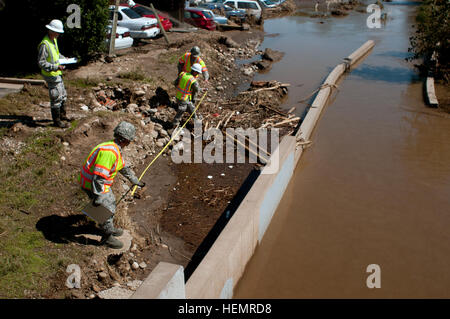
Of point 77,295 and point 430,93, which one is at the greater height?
point 430,93

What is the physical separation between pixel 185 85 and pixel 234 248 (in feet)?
16.6

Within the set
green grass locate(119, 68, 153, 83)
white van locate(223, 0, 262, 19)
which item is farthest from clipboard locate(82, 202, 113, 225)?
white van locate(223, 0, 262, 19)

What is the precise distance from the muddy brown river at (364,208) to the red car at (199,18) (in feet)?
30.2

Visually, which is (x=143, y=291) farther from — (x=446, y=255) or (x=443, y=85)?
(x=443, y=85)

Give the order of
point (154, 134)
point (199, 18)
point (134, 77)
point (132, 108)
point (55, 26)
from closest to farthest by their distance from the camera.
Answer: point (55, 26)
point (154, 134)
point (132, 108)
point (134, 77)
point (199, 18)

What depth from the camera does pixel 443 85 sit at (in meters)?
13.4

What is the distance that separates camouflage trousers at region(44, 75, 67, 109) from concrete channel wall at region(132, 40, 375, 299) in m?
4.41

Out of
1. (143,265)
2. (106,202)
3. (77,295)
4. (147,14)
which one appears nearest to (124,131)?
(106,202)

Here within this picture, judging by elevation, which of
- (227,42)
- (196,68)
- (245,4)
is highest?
(245,4)

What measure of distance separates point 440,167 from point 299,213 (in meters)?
3.99

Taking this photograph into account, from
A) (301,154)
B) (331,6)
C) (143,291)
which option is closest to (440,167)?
(301,154)

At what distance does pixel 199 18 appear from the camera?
20.2m

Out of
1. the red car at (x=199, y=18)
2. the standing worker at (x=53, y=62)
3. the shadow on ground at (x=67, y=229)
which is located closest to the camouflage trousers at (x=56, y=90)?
the standing worker at (x=53, y=62)

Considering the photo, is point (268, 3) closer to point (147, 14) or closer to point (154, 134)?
point (147, 14)
